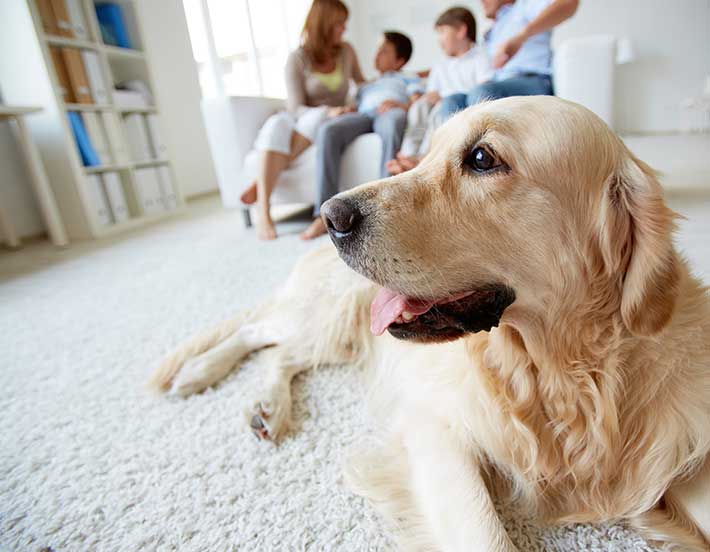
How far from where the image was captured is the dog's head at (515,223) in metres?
0.61

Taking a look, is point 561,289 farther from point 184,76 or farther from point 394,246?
point 184,76

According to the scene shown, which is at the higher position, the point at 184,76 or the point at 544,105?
the point at 184,76

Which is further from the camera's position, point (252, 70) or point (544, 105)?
point (252, 70)

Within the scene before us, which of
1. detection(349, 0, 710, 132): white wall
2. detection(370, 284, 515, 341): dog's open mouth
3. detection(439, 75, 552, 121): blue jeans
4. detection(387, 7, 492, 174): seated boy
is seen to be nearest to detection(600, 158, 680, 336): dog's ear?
detection(370, 284, 515, 341): dog's open mouth

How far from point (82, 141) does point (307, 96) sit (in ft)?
5.58

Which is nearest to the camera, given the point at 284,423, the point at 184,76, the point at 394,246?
the point at 394,246

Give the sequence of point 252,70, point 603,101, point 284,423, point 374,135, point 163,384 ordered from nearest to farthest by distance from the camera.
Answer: point 284,423, point 163,384, point 603,101, point 374,135, point 252,70

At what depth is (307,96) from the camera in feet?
10.5

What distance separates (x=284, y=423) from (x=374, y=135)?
222 centimetres

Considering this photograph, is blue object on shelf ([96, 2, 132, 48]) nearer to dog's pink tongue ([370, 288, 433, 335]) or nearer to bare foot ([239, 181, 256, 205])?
bare foot ([239, 181, 256, 205])

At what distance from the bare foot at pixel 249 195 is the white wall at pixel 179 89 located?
5.64 ft

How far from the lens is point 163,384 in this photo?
1.12 metres

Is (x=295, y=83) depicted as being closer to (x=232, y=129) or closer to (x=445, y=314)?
(x=232, y=129)

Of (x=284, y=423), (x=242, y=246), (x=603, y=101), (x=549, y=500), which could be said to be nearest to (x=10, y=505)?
(x=284, y=423)
